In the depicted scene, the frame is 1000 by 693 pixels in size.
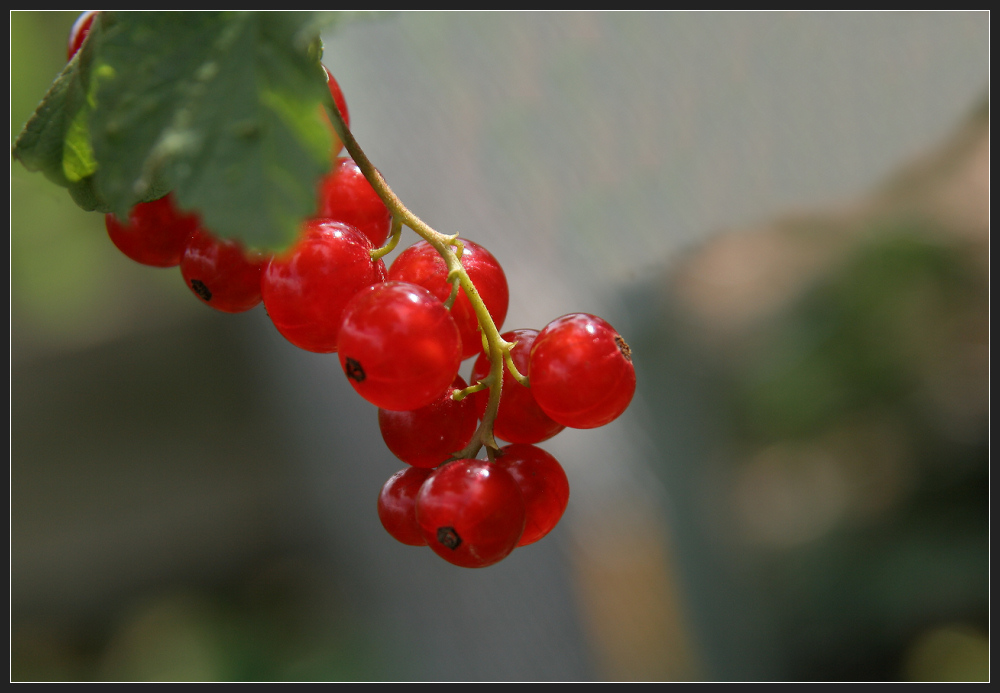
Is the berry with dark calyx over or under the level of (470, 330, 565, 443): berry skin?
under

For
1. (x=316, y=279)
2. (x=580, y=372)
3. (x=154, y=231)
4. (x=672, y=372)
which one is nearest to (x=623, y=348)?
(x=580, y=372)

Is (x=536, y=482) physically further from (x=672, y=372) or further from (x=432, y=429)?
(x=672, y=372)

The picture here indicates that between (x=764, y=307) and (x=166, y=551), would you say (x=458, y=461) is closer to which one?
(x=764, y=307)

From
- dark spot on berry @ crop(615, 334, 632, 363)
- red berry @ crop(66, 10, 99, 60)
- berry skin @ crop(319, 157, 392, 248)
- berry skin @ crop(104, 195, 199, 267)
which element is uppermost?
red berry @ crop(66, 10, 99, 60)

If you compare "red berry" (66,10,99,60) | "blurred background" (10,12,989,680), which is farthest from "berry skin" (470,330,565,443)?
"blurred background" (10,12,989,680)

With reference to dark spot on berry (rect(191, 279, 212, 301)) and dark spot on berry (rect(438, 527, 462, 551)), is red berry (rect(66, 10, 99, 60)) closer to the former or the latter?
dark spot on berry (rect(191, 279, 212, 301))
